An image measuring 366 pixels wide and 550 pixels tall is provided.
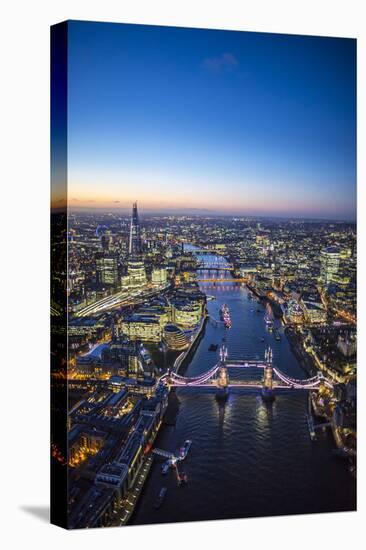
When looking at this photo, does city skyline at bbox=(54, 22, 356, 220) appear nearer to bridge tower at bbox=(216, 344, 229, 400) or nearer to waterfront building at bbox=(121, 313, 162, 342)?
waterfront building at bbox=(121, 313, 162, 342)

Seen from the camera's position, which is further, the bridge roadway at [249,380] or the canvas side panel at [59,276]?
the bridge roadway at [249,380]

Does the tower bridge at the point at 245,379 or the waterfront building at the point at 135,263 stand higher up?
the waterfront building at the point at 135,263

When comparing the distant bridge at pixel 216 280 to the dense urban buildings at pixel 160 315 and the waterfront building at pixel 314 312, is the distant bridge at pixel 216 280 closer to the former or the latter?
the dense urban buildings at pixel 160 315

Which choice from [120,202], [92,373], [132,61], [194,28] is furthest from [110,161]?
[92,373]

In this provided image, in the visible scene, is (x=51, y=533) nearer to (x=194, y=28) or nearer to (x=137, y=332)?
(x=137, y=332)

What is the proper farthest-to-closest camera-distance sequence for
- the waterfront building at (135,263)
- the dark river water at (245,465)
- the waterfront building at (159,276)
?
the waterfront building at (159,276)
the waterfront building at (135,263)
the dark river water at (245,465)

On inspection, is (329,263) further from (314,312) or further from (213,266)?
(213,266)

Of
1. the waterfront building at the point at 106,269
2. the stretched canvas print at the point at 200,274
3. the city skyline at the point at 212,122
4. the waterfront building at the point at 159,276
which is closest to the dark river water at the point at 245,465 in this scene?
the stretched canvas print at the point at 200,274

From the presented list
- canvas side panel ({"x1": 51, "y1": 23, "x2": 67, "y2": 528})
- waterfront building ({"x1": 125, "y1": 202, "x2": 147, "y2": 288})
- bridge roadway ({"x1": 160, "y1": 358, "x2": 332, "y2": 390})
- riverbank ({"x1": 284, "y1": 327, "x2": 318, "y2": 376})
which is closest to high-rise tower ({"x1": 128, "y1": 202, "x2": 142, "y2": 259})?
waterfront building ({"x1": 125, "y1": 202, "x2": 147, "y2": 288})
